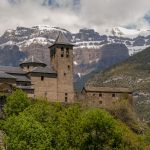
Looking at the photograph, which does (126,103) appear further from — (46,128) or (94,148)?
(46,128)

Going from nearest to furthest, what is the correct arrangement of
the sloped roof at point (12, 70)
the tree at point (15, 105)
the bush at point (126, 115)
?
the tree at point (15, 105) → the bush at point (126, 115) → the sloped roof at point (12, 70)

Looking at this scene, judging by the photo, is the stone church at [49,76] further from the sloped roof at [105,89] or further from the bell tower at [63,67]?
the sloped roof at [105,89]

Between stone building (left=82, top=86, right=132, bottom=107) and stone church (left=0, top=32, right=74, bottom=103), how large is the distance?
16.5 ft

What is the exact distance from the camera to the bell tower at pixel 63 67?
148 m

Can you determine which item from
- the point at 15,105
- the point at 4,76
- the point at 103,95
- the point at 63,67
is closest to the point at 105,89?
the point at 103,95

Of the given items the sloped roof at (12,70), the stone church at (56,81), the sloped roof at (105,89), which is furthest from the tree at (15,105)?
the sloped roof at (105,89)

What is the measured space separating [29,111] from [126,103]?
45.5 meters

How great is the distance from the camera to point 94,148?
106 metres

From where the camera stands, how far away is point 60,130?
100m

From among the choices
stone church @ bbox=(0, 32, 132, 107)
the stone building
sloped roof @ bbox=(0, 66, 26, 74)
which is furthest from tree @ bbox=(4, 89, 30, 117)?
the stone building

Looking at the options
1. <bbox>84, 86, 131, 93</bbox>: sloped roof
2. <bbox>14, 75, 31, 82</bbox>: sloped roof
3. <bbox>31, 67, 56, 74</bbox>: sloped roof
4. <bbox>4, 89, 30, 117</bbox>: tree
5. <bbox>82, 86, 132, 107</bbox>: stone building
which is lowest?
<bbox>4, 89, 30, 117</bbox>: tree

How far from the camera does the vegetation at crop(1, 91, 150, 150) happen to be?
89.7 m

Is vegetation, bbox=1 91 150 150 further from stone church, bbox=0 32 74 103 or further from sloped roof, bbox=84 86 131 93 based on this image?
sloped roof, bbox=84 86 131 93

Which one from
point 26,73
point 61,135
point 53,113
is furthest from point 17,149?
point 26,73
